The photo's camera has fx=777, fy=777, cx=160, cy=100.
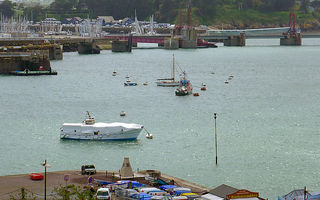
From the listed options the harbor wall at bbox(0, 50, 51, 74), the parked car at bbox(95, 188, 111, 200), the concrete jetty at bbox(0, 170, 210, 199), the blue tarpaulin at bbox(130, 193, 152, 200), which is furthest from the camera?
the harbor wall at bbox(0, 50, 51, 74)

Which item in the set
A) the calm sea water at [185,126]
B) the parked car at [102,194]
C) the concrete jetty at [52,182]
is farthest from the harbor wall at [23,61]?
the parked car at [102,194]

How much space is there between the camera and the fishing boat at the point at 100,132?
64.4m

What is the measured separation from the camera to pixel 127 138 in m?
64.5

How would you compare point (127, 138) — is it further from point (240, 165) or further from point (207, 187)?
point (207, 187)

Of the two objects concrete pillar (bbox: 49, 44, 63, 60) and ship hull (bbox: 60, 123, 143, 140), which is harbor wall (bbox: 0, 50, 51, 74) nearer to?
concrete pillar (bbox: 49, 44, 63, 60)

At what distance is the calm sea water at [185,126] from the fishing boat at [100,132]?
2.75ft

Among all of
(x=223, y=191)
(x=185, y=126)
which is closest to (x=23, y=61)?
(x=185, y=126)

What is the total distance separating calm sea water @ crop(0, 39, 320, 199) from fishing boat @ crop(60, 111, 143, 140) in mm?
839

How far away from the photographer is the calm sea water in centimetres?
5303

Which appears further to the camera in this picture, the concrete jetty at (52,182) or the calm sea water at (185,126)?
the calm sea water at (185,126)

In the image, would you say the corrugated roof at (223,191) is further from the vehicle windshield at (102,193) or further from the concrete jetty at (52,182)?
the vehicle windshield at (102,193)

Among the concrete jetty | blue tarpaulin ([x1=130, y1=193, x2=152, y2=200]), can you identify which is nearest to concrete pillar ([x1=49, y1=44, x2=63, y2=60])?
the concrete jetty

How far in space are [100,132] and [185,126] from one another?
10.7 m

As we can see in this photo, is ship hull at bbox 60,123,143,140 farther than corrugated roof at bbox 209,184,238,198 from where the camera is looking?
Yes
